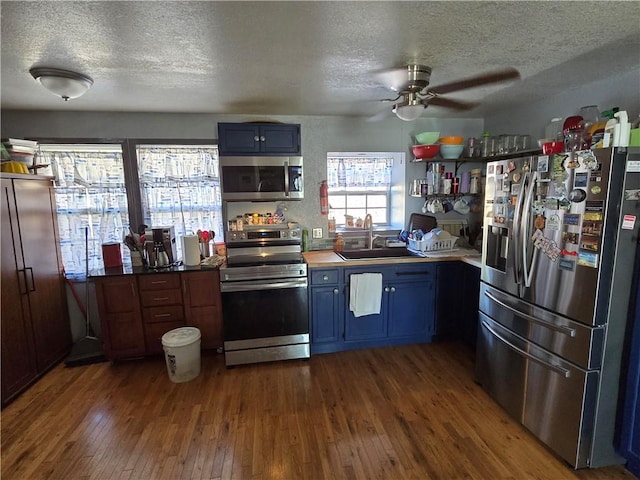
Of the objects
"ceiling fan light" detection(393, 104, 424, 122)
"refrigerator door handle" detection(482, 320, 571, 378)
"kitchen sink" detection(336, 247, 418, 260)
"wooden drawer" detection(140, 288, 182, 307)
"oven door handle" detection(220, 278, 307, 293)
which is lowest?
"refrigerator door handle" detection(482, 320, 571, 378)

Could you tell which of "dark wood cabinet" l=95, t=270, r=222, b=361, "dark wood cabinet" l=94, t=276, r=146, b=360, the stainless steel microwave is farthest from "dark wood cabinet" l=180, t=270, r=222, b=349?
the stainless steel microwave

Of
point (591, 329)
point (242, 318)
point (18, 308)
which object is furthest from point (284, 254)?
point (591, 329)

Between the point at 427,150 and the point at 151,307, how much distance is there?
2997mm

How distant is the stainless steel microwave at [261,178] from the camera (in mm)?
3012

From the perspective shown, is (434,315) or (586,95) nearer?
(586,95)

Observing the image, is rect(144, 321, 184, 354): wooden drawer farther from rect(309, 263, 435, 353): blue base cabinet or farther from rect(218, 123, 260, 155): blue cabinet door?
rect(218, 123, 260, 155): blue cabinet door

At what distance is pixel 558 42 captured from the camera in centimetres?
175

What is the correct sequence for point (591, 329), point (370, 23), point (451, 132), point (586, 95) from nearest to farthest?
point (370, 23), point (591, 329), point (586, 95), point (451, 132)

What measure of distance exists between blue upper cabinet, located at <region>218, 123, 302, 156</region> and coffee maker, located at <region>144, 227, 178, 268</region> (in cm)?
90

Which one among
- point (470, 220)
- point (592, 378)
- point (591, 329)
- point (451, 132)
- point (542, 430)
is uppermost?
point (451, 132)

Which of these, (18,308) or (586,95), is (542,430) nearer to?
(586,95)

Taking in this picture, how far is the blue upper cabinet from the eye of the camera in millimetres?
2984

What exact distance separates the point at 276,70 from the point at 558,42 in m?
1.57

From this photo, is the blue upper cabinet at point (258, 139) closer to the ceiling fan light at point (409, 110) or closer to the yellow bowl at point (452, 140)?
the ceiling fan light at point (409, 110)
